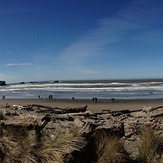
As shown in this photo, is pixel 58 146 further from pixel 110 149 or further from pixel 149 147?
pixel 149 147

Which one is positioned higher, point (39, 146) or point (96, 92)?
point (39, 146)

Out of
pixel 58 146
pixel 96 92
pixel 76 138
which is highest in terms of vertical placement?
pixel 76 138

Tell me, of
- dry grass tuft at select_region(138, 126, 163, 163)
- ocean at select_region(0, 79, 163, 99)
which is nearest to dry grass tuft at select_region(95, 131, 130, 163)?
dry grass tuft at select_region(138, 126, 163, 163)

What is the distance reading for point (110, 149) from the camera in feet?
20.4

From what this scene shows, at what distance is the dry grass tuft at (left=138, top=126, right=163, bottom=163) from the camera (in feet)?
21.0

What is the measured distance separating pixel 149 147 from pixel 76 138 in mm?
1493

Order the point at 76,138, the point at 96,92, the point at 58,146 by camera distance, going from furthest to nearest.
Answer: the point at 96,92 → the point at 76,138 → the point at 58,146

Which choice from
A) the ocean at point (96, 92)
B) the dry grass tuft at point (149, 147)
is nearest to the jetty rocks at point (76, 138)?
the dry grass tuft at point (149, 147)

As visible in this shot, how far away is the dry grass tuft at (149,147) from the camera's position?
21.0 ft

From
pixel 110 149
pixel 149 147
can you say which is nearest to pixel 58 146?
pixel 110 149

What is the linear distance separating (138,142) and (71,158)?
1598mm

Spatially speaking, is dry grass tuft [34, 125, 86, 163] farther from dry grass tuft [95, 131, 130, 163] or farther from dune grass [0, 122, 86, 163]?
dry grass tuft [95, 131, 130, 163]

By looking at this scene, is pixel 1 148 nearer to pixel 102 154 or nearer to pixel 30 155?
pixel 30 155

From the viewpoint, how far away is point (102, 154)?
629 cm
